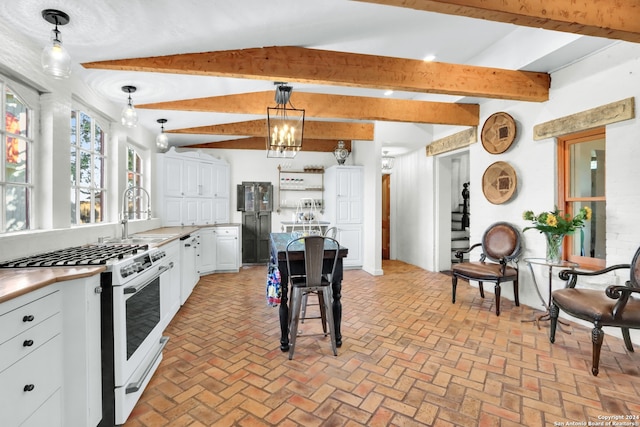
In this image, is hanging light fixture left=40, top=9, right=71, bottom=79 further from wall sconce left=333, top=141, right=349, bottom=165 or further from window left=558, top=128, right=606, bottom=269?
wall sconce left=333, top=141, right=349, bottom=165

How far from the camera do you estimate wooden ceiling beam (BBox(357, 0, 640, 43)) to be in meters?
1.77

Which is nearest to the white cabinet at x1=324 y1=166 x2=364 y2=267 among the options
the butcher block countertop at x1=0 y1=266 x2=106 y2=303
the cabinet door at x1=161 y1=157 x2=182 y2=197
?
the cabinet door at x1=161 y1=157 x2=182 y2=197

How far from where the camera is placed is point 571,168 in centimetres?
352

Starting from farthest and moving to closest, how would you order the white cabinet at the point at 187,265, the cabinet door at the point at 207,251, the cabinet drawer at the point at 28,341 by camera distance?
the cabinet door at the point at 207,251
the white cabinet at the point at 187,265
the cabinet drawer at the point at 28,341

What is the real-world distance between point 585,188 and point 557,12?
2.24 meters

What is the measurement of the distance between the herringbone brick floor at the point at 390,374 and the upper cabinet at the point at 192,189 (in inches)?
90.7

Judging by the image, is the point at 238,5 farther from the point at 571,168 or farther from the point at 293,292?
the point at 571,168

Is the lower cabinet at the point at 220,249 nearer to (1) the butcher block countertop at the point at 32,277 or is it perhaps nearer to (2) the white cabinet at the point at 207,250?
(2) the white cabinet at the point at 207,250

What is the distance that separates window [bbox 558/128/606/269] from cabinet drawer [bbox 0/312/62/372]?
4.44 meters

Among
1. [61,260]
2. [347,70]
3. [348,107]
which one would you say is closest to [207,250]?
[348,107]

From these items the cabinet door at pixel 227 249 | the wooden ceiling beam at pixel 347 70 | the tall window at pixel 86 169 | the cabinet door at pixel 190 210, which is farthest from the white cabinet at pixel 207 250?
the wooden ceiling beam at pixel 347 70

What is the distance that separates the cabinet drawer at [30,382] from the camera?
122cm

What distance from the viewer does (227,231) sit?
568 centimetres

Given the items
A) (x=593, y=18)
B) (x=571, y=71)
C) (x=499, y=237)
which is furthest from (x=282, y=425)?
(x=571, y=71)
